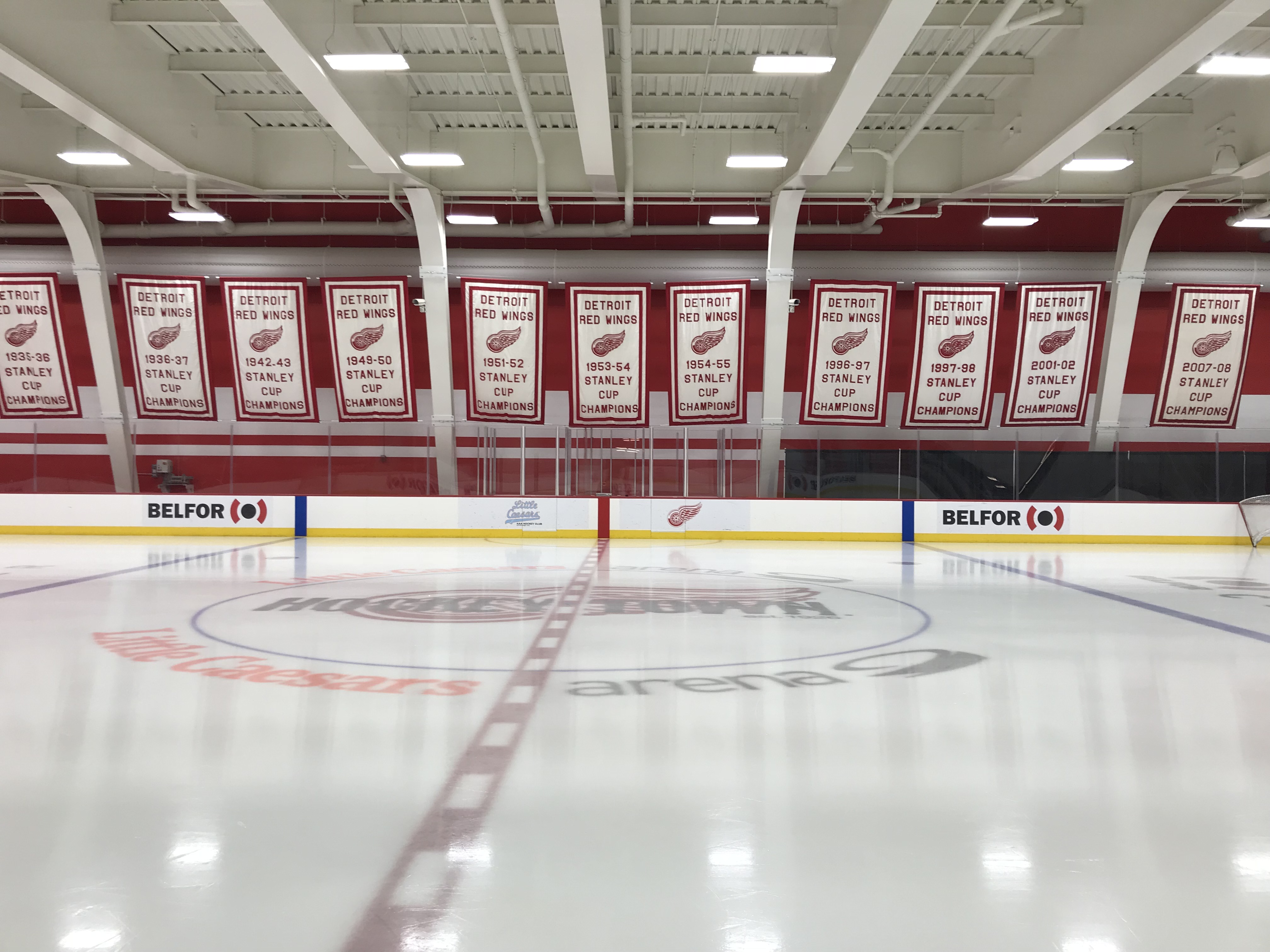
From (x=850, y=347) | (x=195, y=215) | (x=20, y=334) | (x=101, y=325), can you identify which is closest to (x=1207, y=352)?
(x=850, y=347)

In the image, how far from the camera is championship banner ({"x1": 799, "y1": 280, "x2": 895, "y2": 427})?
59.4 ft

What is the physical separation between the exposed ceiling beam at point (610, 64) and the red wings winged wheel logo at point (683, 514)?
7.81 m

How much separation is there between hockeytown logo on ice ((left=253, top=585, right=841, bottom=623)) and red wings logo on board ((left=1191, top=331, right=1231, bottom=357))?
1362cm

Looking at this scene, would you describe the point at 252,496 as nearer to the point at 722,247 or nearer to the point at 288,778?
the point at 722,247

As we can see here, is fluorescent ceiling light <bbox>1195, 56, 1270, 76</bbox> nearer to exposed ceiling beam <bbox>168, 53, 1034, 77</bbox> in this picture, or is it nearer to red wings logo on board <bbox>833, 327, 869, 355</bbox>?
exposed ceiling beam <bbox>168, 53, 1034, 77</bbox>

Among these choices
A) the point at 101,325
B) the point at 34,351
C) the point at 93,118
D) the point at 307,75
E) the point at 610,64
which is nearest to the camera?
the point at 307,75

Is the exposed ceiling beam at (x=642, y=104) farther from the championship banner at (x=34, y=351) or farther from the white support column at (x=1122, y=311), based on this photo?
the championship banner at (x=34, y=351)

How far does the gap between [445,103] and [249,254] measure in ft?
25.6

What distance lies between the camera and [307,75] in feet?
39.5

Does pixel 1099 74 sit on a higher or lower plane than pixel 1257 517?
higher

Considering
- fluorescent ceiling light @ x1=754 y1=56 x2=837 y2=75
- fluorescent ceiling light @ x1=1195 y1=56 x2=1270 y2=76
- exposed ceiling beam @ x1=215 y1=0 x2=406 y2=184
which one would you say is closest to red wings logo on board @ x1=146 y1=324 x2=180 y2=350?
exposed ceiling beam @ x1=215 y1=0 x2=406 y2=184

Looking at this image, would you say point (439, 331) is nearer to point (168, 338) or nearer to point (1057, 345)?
point (168, 338)

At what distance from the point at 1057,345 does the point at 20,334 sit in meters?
20.6

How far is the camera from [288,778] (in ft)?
10.5
